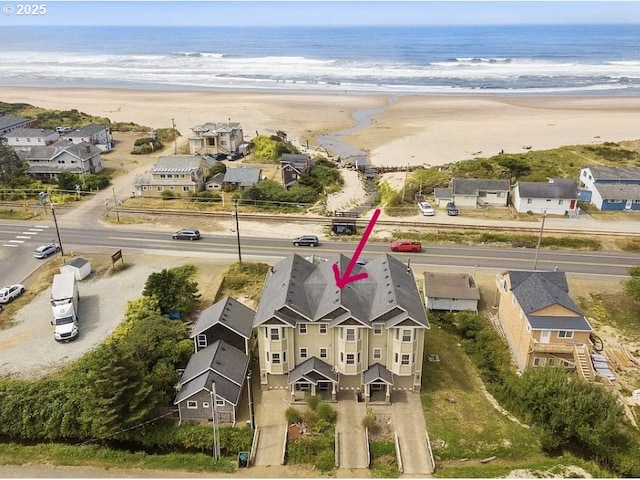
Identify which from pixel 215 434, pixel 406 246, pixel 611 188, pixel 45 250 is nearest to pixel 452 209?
pixel 406 246

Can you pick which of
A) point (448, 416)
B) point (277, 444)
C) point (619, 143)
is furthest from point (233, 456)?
point (619, 143)

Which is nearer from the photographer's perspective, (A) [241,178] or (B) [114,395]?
(B) [114,395]

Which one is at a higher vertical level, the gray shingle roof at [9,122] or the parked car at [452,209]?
the gray shingle roof at [9,122]

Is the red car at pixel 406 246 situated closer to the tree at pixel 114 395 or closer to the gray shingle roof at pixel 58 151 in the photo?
the tree at pixel 114 395

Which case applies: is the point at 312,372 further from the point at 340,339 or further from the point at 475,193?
the point at 475,193

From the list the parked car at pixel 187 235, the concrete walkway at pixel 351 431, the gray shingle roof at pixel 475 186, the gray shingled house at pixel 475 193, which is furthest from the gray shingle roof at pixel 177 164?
the concrete walkway at pixel 351 431

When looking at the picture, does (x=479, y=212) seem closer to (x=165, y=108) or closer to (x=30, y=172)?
(x=30, y=172)
